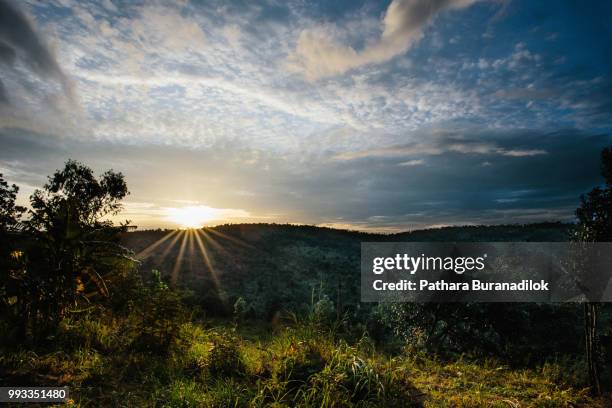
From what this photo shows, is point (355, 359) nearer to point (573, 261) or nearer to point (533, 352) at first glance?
point (573, 261)

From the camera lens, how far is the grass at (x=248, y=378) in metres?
4.64

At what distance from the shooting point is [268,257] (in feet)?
92.2

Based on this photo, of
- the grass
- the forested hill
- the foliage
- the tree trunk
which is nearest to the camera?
the grass

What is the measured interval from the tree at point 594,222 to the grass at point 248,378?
2.21 feet

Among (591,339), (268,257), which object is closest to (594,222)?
(591,339)

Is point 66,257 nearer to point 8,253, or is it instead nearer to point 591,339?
point 8,253

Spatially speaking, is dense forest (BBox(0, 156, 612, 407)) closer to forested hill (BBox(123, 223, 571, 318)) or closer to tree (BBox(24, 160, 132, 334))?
tree (BBox(24, 160, 132, 334))

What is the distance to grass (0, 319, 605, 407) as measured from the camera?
4.64m

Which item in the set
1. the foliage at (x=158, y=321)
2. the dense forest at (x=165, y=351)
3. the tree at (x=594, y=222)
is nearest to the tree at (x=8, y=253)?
the dense forest at (x=165, y=351)

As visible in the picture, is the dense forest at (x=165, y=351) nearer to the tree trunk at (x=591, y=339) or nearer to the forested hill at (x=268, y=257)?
the tree trunk at (x=591, y=339)

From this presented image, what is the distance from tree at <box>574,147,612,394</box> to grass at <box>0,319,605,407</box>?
2.21 feet

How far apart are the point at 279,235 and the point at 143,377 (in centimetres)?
2777

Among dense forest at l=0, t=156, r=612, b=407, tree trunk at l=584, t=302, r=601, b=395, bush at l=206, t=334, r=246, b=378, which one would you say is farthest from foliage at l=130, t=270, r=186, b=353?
tree trunk at l=584, t=302, r=601, b=395

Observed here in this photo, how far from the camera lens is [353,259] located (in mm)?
29891
